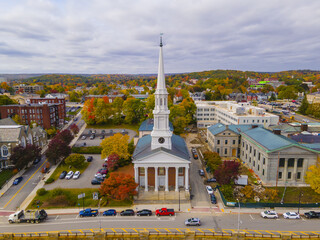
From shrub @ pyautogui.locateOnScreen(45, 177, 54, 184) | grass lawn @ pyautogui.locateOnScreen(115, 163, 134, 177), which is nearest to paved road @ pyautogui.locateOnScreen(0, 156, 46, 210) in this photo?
shrub @ pyautogui.locateOnScreen(45, 177, 54, 184)

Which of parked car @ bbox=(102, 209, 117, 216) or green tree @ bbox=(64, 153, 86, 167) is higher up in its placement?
green tree @ bbox=(64, 153, 86, 167)

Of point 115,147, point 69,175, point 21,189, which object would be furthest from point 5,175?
point 115,147

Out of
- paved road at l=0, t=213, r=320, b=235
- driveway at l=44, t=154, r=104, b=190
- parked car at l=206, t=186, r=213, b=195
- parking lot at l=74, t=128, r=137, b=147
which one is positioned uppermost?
parking lot at l=74, t=128, r=137, b=147

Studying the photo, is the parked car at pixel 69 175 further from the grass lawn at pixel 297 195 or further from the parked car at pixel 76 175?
the grass lawn at pixel 297 195

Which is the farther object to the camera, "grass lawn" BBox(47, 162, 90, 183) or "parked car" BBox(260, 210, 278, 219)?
"grass lawn" BBox(47, 162, 90, 183)

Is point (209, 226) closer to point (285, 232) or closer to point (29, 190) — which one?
point (285, 232)

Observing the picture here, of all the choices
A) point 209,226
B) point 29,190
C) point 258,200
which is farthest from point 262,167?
point 29,190

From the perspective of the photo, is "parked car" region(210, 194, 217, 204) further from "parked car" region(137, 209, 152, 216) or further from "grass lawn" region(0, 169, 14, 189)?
"grass lawn" region(0, 169, 14, 189)
